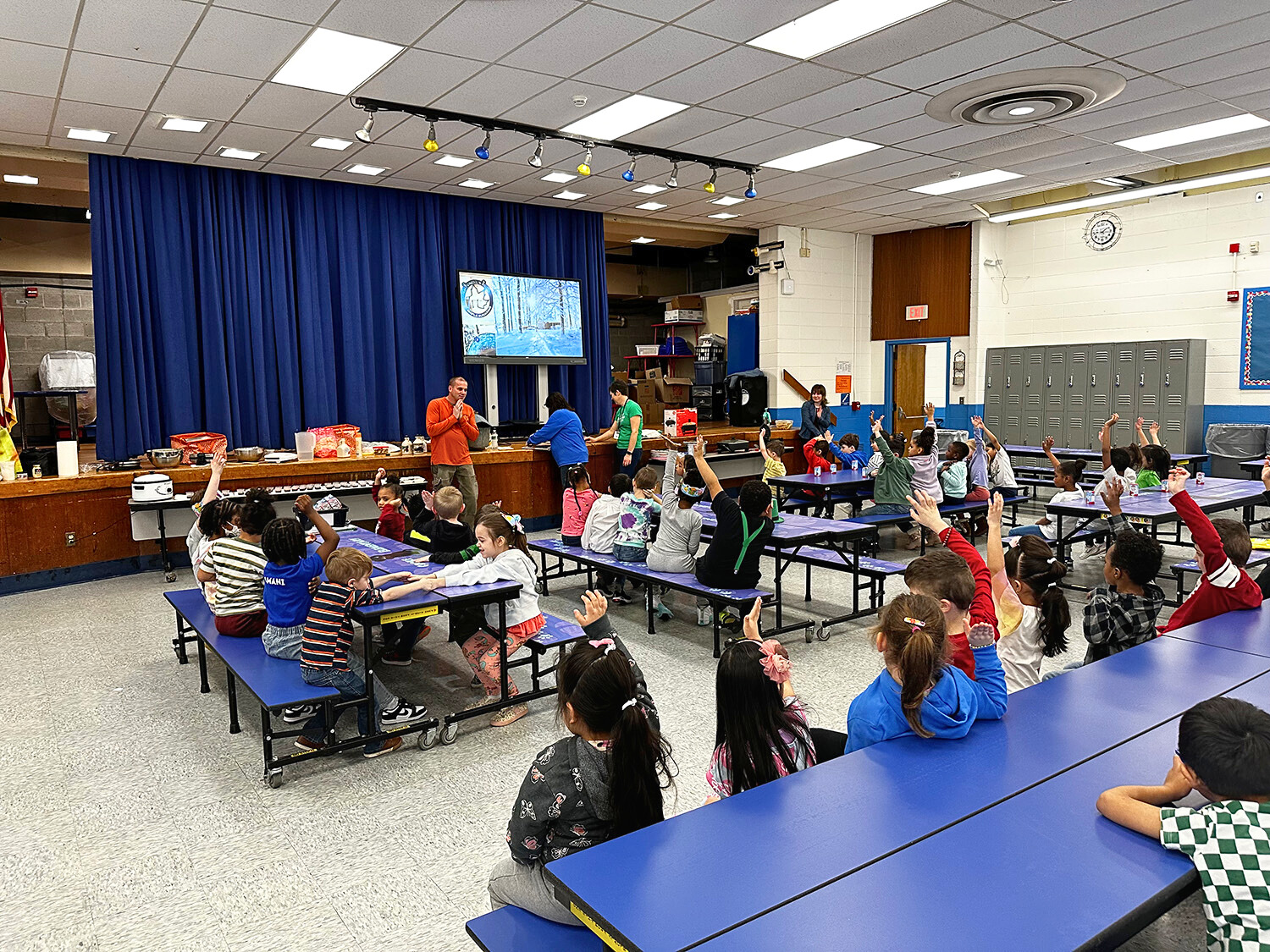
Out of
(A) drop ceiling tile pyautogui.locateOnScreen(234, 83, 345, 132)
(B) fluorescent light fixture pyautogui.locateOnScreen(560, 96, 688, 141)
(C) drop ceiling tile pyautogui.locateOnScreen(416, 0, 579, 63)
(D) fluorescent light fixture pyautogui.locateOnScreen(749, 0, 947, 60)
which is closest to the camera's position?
(C) drop ceiling tile pyautogui.locateOnScreen(416, 0, 579, 63)

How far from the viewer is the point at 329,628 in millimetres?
3299

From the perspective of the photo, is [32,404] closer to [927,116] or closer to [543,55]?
[543,55]

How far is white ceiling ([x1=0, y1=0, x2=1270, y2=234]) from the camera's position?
428 cm

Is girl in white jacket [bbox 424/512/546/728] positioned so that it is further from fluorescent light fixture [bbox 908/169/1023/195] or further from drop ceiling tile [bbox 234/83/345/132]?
fluorescent light fixture [bbox 908/169/1023/195]

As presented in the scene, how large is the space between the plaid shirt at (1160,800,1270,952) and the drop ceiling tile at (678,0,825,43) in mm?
3956

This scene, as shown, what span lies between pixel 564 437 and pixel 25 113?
15.3 feet

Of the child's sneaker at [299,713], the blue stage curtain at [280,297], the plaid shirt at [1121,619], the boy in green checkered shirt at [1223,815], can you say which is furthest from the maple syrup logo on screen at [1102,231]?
the child's sneaker at [299,713]

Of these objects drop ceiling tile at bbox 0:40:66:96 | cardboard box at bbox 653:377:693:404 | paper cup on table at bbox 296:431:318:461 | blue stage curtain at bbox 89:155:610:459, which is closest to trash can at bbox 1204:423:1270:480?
cardboard box at bbox 653:377:693:404

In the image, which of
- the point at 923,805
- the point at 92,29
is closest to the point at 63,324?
the point at 92,29

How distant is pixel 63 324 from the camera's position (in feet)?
33.4

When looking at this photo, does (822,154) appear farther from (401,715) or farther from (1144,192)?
(401,715)

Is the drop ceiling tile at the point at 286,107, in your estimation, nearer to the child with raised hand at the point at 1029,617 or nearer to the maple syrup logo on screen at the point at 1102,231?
the child with raised hand at the point at 1029,617

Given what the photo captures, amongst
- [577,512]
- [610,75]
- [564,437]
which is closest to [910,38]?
[610,75]

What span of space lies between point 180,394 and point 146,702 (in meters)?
3.83
